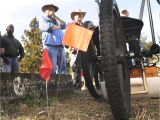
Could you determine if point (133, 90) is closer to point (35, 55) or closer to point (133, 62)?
point (133, 62)

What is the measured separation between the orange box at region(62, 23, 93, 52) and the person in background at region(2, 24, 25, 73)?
397 cm

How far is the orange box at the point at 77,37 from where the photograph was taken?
197 inches

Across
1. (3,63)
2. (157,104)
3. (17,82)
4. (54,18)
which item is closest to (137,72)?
(157,104)

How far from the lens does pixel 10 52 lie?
9.23 meters

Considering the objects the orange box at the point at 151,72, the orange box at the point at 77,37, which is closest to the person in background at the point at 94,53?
the orange box at the point at 77,37

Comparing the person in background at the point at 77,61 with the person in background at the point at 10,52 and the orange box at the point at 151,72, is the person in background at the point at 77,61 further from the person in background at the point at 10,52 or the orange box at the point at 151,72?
the orange box at the point at 151,72

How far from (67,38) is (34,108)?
1122 millimetres

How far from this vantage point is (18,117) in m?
4.93

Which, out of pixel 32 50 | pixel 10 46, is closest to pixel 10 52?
pixel 10 46

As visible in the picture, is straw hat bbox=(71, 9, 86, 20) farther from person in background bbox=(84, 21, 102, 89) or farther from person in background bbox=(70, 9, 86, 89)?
person in background bbox=(84, 21, 102, 89)

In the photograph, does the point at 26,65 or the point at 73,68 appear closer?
the point at 73,68

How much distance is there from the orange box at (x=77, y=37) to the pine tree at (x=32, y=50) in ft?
126

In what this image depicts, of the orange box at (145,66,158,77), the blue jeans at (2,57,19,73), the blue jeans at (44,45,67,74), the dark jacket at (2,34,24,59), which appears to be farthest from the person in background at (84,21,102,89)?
the dark jacket at (2,34,24,59)

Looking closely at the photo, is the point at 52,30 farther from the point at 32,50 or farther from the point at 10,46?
the point at 32,50
